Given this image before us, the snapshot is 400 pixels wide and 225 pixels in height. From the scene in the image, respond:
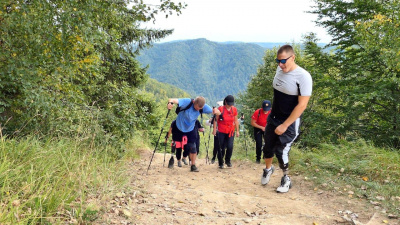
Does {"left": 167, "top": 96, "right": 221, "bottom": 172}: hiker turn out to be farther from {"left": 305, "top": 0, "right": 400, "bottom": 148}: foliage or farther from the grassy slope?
{"left": 305, "top": 0, "right": 400, "bottom": 148}: foliage

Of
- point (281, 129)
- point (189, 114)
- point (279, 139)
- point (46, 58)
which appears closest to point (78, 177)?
point (46, 58)

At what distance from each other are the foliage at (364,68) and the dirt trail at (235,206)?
517 centimetres

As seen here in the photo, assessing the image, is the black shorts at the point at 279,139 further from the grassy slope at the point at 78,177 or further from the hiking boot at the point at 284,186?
the grassy slope at the point at 78,177

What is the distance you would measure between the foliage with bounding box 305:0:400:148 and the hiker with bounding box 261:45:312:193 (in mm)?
4638

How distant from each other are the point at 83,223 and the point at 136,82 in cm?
1495

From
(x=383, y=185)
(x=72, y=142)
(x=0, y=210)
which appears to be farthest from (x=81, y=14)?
(x=383, y=185)

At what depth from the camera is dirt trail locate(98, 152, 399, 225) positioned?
3385 mm

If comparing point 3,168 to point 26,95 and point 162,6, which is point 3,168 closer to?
point 26,95

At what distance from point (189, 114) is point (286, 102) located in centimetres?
307

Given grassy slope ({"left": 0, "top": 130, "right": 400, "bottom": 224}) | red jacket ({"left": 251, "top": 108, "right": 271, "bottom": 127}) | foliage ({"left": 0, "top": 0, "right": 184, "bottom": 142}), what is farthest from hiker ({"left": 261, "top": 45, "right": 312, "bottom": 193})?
red jacket ({"left": 251, "top": 108, "right": 271, "bottom": 127})

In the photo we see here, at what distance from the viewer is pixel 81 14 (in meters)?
4.48

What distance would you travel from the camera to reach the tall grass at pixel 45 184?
2527 millimetres

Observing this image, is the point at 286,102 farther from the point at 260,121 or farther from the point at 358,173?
the point at 260,121

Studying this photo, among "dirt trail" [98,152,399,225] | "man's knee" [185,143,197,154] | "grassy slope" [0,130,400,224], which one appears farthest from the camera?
"man's knee" [185,143,197,154]
